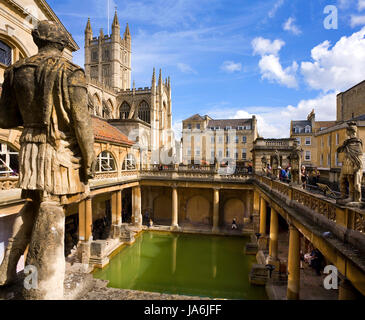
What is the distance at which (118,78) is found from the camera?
6625cm

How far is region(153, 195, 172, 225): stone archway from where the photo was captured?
27.3m

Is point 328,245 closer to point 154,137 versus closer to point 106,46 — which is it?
point 154,137

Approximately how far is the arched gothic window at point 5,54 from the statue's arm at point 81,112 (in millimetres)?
14518

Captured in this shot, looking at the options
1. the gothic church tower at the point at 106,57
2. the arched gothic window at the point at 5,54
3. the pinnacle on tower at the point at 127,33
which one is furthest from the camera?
the pinnacle on tower at the point at 127,33

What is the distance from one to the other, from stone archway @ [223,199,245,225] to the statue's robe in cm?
2380

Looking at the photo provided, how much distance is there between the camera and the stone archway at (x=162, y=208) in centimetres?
2733

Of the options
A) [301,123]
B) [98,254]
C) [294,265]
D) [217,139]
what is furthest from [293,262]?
[301,123]

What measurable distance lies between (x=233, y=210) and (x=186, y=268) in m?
11.5

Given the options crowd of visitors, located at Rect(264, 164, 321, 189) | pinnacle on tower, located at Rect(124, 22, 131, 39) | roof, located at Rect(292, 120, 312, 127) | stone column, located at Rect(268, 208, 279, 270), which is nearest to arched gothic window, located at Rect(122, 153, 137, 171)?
crowd of visitors, located at Rect(264, 164, 321, 189)

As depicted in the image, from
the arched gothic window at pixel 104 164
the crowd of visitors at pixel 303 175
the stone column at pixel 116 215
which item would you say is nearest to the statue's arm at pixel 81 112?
the crowd of visitors at pixel 303 175

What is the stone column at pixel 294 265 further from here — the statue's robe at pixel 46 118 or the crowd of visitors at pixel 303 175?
the statue's robe at pixel 46 118

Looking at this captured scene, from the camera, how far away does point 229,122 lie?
59.2m
